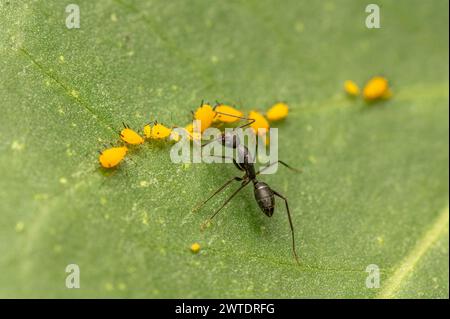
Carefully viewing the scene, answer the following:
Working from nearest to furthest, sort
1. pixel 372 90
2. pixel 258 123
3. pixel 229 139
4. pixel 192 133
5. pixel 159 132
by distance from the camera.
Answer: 1. pixel 159 132
2. pixel 192 133
3. pixel 229 139
4. pixel 258 123
5. pixel 372 90

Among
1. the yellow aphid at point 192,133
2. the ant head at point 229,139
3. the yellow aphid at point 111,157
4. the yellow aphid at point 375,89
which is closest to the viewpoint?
the yellow aphid at point 111,157

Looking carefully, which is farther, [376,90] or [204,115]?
[376,90]

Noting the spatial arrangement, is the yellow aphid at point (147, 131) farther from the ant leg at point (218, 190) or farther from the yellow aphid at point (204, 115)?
the ant leg at point (218, 190)

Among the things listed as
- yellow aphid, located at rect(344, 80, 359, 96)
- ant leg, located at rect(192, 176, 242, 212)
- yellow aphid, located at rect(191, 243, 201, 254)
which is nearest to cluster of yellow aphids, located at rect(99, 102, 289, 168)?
ant leg, located at rect(192, 176, 242, 212)

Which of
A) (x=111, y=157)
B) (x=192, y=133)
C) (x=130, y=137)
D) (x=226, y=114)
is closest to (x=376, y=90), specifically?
(x=226, y=114)

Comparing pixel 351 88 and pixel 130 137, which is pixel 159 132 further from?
pixel 351 88

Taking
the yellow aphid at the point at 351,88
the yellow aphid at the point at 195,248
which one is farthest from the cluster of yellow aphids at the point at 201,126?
the yellow aphid at the point at 195,248

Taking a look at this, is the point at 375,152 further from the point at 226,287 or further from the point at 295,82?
the point at 226,287
